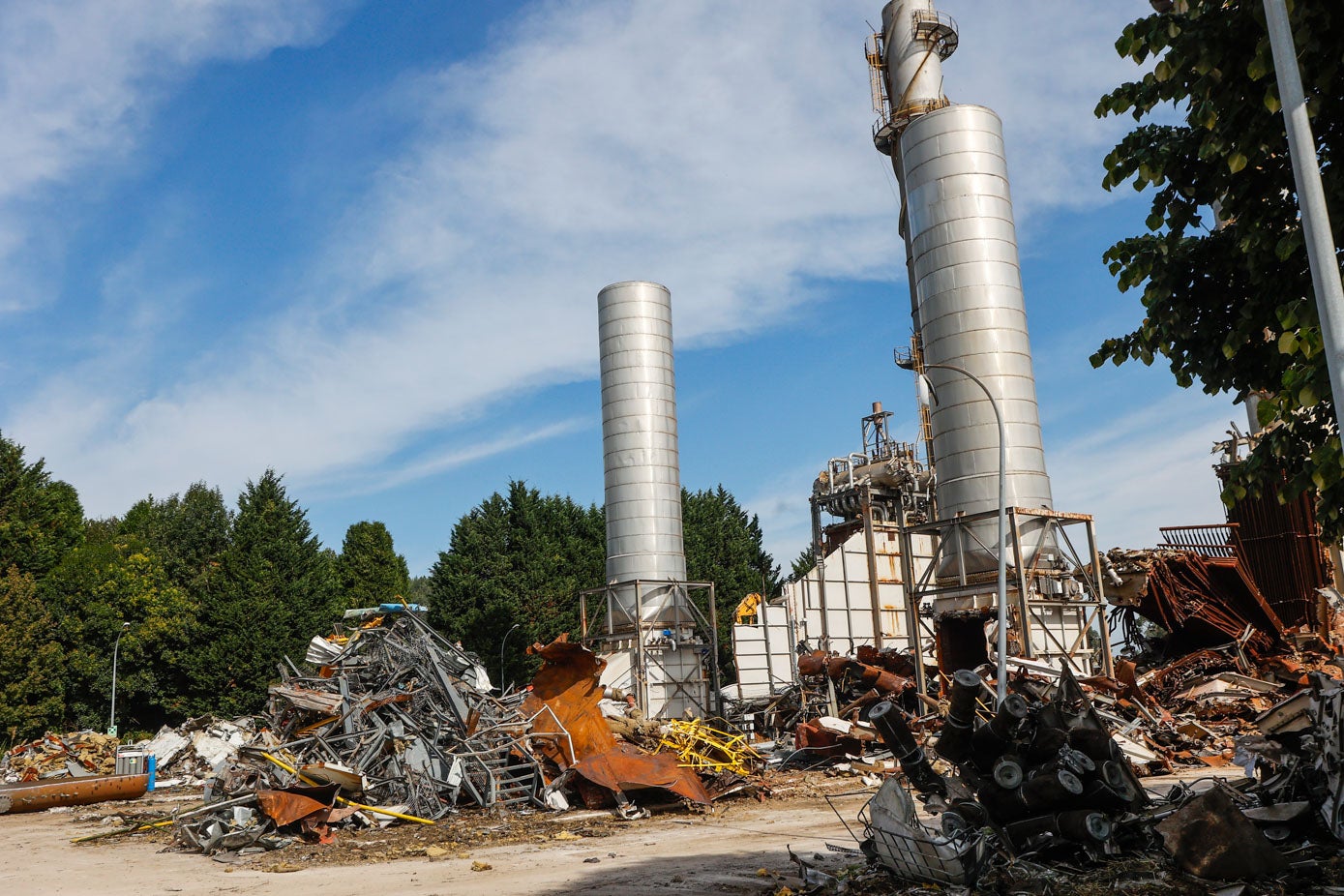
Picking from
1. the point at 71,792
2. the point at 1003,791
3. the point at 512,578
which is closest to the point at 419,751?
the point at 1003,791

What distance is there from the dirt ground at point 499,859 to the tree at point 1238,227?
592 cm

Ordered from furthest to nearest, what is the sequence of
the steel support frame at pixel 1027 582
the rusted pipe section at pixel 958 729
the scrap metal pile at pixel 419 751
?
the steel support frame at pixel 1027 582
the scrap metal pile at pixel 419 751
the rusted pipe section at pixel 958 729

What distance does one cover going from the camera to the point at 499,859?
42.6 feet

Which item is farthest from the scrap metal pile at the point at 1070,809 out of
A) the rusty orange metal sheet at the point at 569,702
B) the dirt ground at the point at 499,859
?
the rusty orange metal sheet at the point at 569,702

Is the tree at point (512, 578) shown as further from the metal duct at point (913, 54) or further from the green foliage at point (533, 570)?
the metal duct at point (913, 54)

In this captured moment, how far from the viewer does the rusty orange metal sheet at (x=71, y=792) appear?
24203 mm

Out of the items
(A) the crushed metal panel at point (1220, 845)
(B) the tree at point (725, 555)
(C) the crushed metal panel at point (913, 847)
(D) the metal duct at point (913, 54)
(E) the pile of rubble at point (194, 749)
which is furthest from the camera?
(B) the tree at point (725, 555)

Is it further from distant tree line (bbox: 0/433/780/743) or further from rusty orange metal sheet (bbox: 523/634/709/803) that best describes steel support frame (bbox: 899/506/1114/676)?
distant tree line (bbox: 0/433/780/743)

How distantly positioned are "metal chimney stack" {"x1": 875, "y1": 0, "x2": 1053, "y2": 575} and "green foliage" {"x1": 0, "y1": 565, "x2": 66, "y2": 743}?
39.1 m

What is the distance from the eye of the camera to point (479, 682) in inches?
821

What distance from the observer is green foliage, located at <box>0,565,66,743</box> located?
42.2 meters

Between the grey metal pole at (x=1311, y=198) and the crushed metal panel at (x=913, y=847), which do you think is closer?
the grey metal pole at (x=1311, y=198)

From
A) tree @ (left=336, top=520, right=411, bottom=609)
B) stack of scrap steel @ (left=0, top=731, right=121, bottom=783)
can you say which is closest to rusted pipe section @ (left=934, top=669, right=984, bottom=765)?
stack of scrap steel @ (left=0, top=731, right=121, bottom=783)

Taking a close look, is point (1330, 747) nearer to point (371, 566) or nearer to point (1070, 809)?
point (1070, 809)
